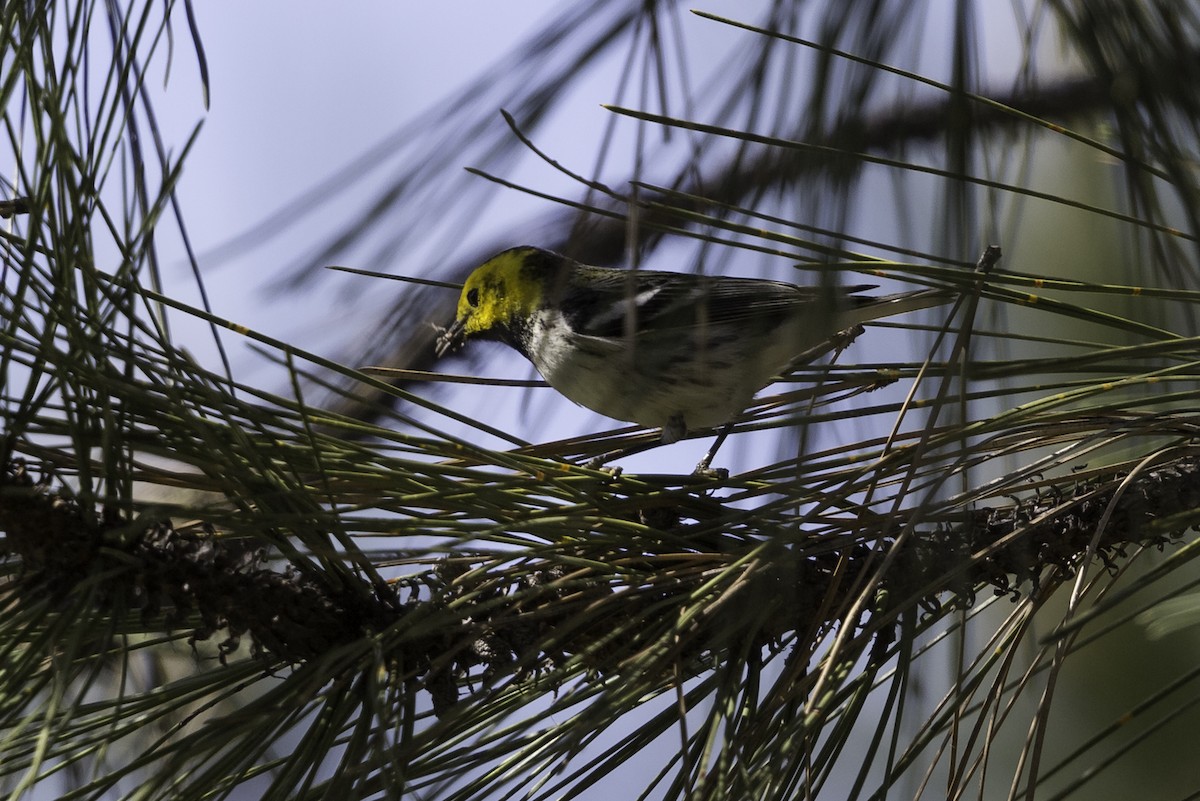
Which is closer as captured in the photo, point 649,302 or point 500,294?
point 649,302

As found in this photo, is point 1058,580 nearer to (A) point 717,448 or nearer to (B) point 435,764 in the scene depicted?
(B) point 435,764

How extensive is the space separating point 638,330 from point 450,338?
852mm

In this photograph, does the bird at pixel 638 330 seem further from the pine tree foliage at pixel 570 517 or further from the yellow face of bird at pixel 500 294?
the pine tree foliage at pixel 570 517

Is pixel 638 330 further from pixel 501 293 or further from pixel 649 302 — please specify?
pixel 501 293

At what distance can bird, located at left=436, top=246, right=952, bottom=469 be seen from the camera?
175cm

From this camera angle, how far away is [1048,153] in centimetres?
268

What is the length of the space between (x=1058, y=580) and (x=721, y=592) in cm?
35

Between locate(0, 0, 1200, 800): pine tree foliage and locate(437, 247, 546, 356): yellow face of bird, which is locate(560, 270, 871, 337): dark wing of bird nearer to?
locate(437, 247, 546, 356): yellow face of bird

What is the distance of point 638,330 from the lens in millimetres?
1636

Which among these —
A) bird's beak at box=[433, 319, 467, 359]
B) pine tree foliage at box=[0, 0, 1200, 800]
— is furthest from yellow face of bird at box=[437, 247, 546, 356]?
pine tree foliage at box=[0, 0, 1200, 800]

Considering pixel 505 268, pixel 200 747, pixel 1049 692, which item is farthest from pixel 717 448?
pixel 200 747

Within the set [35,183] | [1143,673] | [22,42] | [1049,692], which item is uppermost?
[22,42]

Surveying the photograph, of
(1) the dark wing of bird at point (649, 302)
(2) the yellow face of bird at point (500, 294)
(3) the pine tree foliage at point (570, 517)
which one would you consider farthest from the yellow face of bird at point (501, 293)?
(3) the pine tree foliage at point (570, 517)

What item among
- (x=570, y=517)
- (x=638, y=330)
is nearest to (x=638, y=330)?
(x=638, y=330)
